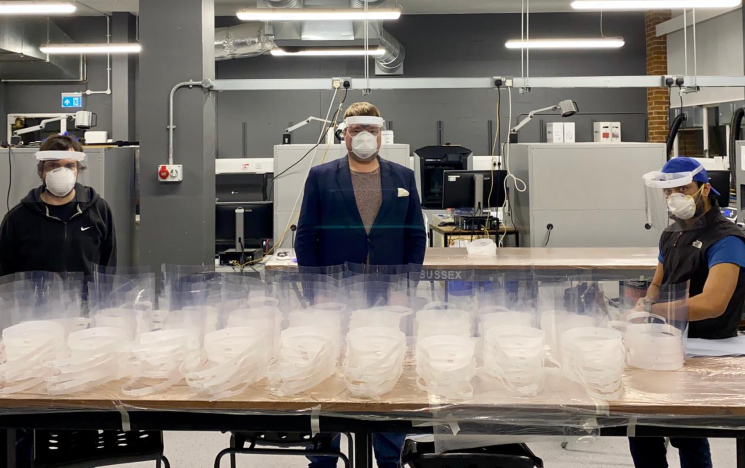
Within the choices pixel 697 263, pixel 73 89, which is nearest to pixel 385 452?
pixel 697 263

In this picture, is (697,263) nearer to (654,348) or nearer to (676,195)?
(676,195)

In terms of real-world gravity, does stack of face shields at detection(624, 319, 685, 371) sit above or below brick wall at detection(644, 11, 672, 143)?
below

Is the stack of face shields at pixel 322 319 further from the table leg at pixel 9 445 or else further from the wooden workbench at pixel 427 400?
the table leg at pixel 9 445

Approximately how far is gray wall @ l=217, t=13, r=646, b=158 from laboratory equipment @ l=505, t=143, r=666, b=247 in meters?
3.51

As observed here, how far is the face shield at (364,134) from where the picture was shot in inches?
111

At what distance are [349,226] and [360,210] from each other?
95 mm

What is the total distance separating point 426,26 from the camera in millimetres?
8195

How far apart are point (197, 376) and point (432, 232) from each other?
4.46 metres

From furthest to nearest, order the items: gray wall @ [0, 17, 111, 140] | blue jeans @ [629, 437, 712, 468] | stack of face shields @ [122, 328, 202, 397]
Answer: gray wall @ [0, 17, 111, 140], blue jeans @ [629, 437, 712, 468], stack of face shields @ [122, 328, 202, 397]

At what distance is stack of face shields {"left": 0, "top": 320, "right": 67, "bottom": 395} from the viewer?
153 centimetres

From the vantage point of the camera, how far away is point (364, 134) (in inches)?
112

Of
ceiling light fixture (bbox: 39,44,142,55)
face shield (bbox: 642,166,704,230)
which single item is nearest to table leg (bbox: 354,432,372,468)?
face shield (bbox: 642,166,704,230)

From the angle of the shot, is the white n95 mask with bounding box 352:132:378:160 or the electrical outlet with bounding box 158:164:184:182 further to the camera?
the electrical outlet with bounding box 158:164:184:182

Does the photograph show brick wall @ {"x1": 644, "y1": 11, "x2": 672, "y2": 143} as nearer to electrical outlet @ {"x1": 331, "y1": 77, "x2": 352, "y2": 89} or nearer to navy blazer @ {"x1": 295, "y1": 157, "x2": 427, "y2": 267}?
electrical outlet @ {"x1": 331, "y1": 77, "x2": 352, "y2": 89}
